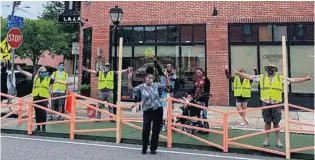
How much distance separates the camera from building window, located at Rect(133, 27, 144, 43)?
16.1 m

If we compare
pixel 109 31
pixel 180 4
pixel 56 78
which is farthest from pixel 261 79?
pixel 109 31

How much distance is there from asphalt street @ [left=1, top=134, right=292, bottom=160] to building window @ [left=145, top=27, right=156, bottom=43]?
8.49 meters

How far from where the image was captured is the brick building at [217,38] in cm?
1455

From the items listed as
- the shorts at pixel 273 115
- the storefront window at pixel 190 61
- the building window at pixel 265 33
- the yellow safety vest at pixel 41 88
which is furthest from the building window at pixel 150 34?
the shorts at pixel 273 115

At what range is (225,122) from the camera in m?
7.31

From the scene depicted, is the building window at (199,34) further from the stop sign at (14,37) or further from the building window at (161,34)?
the stop sign at (14,37)

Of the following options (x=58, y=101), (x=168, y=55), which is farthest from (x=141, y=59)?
(x=58, y=101)

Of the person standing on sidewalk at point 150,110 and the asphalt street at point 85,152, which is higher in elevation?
the person standing on sidewalk at point 150,110

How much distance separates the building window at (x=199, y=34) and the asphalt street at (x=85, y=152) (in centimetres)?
855

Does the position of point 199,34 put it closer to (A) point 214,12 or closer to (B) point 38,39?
(A) point 214,12

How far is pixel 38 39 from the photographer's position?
34281 millimetres

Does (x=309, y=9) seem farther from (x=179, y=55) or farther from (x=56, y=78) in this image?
(x=56, y=78)

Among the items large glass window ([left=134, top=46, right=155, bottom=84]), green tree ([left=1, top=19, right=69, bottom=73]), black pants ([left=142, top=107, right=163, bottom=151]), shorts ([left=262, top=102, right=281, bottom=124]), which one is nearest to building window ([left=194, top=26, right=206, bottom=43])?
large glass window ([left=134, top=46, right=155, bottom=84])

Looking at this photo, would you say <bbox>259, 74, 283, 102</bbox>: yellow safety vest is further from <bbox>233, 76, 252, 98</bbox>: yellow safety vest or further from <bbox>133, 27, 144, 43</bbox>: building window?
<bbox>133, 27, 144, 43</bbox>: building window
